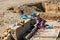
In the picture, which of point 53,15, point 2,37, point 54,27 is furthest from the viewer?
point 53,15

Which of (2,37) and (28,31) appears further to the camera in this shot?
(28,31)

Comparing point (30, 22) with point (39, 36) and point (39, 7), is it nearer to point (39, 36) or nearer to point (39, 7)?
point (39, 36)

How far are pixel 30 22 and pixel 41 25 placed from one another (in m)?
1.03

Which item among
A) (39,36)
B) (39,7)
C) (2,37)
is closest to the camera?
(2,37)

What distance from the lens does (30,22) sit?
12578 millimetres

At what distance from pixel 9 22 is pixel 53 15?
4.13 metres

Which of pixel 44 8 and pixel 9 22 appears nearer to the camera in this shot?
pixel 9 22

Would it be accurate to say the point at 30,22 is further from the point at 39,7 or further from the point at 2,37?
the point at 39,7

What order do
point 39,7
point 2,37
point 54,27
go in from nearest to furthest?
point 2,37
point 54,27
point 39,7

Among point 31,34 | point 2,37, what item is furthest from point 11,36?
point 31,34

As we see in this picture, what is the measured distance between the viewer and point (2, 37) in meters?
10.3

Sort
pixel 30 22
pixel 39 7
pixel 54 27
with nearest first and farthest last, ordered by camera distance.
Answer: pixel 30 22, pixel 54 27, pixel 39 7

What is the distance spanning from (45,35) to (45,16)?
507 cm

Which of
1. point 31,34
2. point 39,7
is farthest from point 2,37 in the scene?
point 39,7
